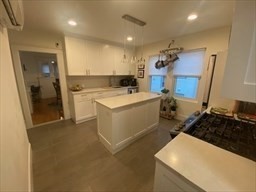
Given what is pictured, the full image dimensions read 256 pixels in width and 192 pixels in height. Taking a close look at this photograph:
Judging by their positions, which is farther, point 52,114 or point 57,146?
point 52,114

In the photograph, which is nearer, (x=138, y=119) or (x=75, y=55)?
(x=138, y=119)

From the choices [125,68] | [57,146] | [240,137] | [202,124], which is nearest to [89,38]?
[125,68]

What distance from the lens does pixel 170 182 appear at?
2.67 ft

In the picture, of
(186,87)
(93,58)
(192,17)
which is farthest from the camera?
(93,58)

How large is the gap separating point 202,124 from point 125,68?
146 inches

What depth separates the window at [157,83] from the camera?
4.20 meters

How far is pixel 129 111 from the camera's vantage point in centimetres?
223

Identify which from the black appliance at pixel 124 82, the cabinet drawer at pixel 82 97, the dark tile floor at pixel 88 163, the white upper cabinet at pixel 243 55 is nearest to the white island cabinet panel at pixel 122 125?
the dark tile floor at pixel 88 163

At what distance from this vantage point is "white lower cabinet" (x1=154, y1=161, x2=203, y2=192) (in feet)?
2.31

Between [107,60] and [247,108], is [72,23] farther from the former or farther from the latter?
[247,108]

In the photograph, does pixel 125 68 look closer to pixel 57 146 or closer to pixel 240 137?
pixel 57 146

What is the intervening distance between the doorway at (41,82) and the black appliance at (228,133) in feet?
11.8

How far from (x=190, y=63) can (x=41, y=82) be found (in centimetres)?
679

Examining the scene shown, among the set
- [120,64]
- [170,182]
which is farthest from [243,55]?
[120,64]
